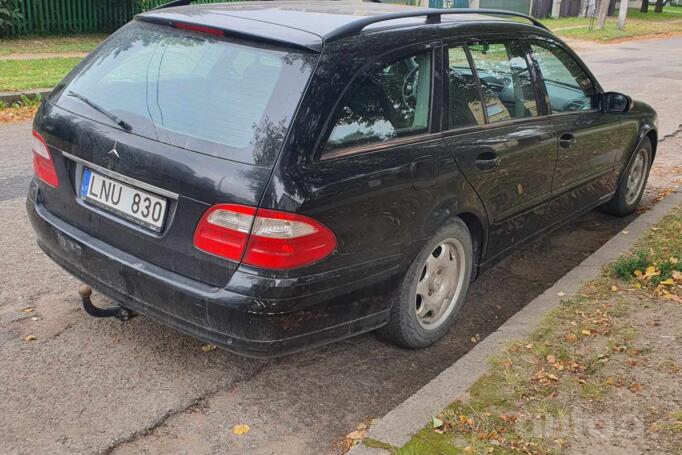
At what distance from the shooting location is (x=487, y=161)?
13.1 ft

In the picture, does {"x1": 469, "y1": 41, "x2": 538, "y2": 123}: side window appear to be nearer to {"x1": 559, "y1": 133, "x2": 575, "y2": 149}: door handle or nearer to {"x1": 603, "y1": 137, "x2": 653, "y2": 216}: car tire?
{"x1": 559, "y1": 133, "x2": 575, "y2": 149}: door handle

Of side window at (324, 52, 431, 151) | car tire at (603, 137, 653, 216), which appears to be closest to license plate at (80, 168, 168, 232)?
side window at (324, 52, 431, 151)

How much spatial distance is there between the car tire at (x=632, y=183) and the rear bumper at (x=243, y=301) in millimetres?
3442

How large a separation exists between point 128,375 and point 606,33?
2716 centimetres

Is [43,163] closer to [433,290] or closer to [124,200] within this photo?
[124,200]

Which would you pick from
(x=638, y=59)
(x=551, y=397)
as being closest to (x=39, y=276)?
(x=551, y=397)

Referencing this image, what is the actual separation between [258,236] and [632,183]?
176 inches

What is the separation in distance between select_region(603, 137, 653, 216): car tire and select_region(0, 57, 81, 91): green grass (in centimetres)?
814

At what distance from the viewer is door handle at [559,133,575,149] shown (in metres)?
4.76

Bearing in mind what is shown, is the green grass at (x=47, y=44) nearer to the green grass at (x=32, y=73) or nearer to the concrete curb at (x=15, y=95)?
the green grass at (x=32, y=73)

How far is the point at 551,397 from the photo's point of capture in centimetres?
332

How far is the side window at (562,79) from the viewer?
188 inches

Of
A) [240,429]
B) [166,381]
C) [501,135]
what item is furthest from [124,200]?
[501,135]

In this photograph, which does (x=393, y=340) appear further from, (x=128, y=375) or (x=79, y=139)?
(x=79, y=139)
